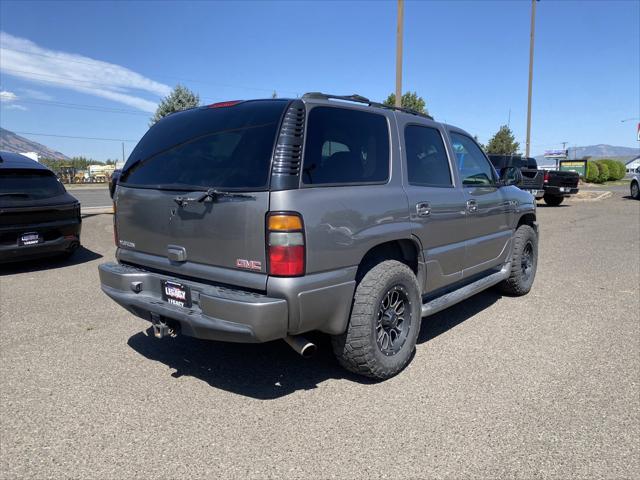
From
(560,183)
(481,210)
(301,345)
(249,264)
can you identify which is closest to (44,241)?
(249,264)

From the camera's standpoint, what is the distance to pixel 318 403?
10.4ft

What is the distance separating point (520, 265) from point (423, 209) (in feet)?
7.93

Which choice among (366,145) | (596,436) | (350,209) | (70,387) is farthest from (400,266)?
(70,387)

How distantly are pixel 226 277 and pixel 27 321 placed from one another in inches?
117

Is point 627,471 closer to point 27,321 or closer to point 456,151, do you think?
point 456,151

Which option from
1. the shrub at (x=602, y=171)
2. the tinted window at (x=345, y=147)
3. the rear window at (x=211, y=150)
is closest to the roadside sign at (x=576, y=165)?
the shrub at (x=602, y=171)

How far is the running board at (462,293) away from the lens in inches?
154

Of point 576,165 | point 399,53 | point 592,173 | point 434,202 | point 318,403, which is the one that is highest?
A: point 399,53

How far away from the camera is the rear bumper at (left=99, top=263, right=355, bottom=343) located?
2.77 meters

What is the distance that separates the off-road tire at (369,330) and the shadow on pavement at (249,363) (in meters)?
0.21

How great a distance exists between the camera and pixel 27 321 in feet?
15.6

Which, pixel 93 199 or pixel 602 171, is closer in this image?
pixel 93 199

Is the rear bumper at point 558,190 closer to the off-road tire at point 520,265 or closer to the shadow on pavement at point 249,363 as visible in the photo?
the off-road tire at point 520,265

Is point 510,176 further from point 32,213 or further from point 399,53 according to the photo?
point 399,53
